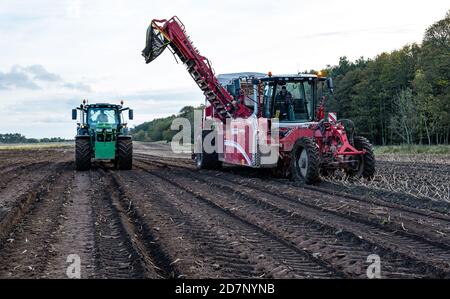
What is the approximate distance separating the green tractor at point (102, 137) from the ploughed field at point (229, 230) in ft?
18.0

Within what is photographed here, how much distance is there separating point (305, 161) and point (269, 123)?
1.77 m

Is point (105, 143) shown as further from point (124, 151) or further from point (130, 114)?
point (130, 114)

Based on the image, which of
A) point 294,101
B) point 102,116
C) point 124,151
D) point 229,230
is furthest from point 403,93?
point 229,230

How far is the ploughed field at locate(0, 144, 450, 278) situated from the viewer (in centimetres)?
569

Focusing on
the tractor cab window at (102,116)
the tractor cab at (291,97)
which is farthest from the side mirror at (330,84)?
the tractor cab window at (102,116)

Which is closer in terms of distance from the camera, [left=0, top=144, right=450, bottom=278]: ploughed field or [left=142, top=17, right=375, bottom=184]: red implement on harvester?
[left=0, top=144, right=450, bottom=278]: ploughed field

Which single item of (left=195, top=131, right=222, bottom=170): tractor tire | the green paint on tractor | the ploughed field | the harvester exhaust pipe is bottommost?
the ploughed field

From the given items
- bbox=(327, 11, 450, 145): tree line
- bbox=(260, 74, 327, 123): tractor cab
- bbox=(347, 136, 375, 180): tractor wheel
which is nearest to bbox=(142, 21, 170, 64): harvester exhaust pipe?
bbox=(260, 74, 327, 123): tractor cab

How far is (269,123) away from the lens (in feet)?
48.6

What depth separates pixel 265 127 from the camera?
14.8 meters

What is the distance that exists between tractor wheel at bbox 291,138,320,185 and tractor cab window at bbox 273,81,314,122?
1.64 meters

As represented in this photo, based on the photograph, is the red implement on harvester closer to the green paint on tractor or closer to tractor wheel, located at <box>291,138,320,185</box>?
tractor wheel, located at <box>291,138,320,185</box>

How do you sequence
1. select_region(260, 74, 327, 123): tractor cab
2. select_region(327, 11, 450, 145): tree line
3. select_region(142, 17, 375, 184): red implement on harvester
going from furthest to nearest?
select_region(327, 11, 450, 145): tree line, select_region(260, 74, 327, 123): tractor cab, select_region(142, 17, 375, 184): red implement on harvester

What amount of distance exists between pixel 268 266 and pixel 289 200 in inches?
199
